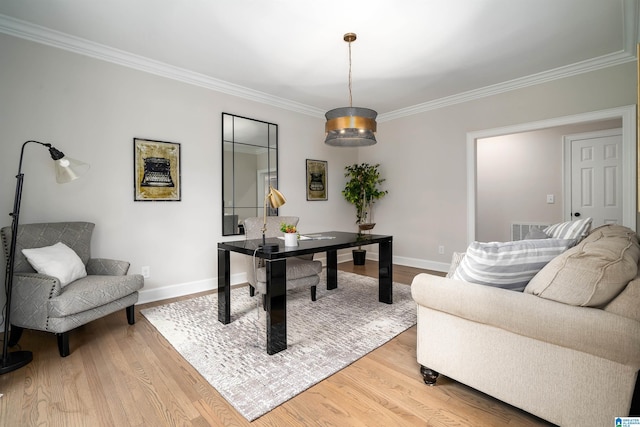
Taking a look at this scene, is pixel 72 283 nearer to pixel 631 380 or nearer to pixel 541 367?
pixel 541 367

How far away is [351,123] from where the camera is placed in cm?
250

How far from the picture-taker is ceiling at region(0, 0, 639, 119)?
7.75 ft

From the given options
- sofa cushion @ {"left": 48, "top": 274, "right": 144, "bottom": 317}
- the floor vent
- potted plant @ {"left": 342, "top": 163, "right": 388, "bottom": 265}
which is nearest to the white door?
the floor vent

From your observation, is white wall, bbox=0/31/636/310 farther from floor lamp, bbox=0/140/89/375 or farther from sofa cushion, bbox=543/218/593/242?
sofa cushion, bbox=543/218/593/242

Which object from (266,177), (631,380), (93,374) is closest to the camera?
(631,380)

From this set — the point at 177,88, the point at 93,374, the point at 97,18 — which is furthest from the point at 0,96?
the point at 93,374

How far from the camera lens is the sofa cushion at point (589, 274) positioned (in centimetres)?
121

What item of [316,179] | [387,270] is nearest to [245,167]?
[316,179]

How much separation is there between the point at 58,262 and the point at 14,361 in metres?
0.67

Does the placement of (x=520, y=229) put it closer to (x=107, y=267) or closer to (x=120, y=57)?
(x=107, y=267)

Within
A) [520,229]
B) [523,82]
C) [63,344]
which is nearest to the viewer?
[63,344]

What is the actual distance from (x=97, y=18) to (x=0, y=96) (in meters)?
1.02

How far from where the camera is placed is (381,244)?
306cm

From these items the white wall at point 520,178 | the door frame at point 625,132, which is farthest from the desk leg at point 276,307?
Answer: the white wall at point 520,178
